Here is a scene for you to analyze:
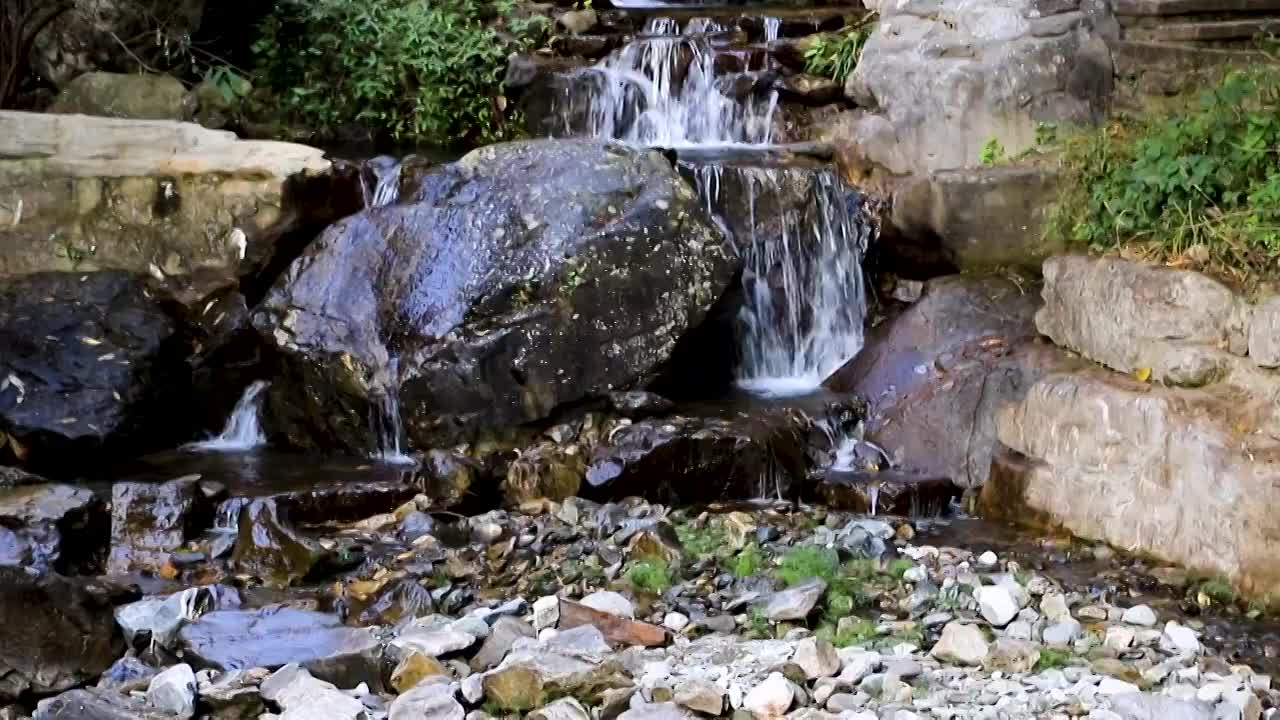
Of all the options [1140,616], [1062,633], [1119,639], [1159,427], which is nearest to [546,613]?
[1062,633]

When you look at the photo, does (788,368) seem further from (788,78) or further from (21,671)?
(21,671)

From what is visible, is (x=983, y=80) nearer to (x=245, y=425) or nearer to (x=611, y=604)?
(x=611, y=604)

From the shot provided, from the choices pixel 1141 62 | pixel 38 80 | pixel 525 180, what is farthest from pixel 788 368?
pixel 38 80

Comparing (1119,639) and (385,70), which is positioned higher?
(385,70)

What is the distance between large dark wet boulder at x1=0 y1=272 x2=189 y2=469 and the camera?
7387mm

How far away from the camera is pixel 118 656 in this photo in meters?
4.98

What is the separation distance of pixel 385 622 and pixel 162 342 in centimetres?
318

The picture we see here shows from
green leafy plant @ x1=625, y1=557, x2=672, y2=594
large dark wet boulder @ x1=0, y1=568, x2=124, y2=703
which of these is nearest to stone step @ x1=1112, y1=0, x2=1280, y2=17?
green leafy plant @ x1=625, y1=557, x2=672, y2=594

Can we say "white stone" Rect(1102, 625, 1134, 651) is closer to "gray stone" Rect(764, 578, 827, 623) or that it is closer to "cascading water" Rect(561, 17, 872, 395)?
"gray stone" Rect(764, 578, 827, 623)

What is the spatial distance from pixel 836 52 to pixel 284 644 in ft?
20.8

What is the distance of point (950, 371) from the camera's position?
7516 mm

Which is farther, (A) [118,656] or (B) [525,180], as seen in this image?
(B) [525,180]

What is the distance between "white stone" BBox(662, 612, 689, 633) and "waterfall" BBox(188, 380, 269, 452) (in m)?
3.58

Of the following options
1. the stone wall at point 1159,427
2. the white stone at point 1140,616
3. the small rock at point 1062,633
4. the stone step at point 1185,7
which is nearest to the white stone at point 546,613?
the small rock at point 1062,633
